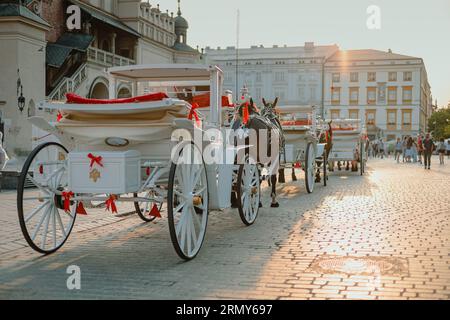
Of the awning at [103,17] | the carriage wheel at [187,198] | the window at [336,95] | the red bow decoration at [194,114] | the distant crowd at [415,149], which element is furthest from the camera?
the window at [336,95]

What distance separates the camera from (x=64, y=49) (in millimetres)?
30062

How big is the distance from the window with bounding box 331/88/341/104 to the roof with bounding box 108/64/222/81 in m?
86.5

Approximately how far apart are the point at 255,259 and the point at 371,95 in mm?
91191

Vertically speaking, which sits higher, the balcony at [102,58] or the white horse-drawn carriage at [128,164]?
the balcony at [102,58]

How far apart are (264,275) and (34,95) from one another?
22888 mm

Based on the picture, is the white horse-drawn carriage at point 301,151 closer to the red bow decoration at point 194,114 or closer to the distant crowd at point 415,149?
the red bow decoration at point 194,114

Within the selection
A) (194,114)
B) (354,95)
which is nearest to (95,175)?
(194,114)

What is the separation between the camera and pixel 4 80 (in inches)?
963

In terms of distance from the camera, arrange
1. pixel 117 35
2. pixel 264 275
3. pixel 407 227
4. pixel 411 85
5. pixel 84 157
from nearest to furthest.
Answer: pixel 264 275 → pixel 84 157 → pixel 407 227 → pixel 117 35 → pixel 411 85

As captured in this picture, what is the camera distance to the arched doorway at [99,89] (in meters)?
32.8

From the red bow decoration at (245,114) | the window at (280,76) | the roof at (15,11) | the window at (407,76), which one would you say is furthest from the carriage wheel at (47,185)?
the window at (407,76)

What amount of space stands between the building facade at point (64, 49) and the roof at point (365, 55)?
48360 millimetres
